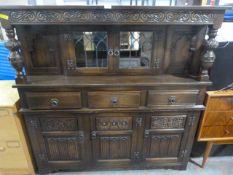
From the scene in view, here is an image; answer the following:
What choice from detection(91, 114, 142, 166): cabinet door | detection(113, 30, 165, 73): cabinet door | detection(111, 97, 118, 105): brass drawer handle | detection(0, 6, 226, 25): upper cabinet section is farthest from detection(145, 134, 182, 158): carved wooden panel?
detection(0, 6, 226, 25): upper cabinet section

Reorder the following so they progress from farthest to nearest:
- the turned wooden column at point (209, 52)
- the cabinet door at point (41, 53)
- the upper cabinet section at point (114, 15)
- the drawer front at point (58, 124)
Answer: the drawer front at point (58, 124) → the cabinet door at point (41, 53) → the turned wooden column at point (209, 52) → the upper cabinet section at point (114, 15)

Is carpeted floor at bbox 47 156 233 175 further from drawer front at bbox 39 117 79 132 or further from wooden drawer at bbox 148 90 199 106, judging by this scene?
wooden drawer at bbox 148 90 199 106

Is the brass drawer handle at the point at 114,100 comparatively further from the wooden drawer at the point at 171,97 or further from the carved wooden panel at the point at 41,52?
the carved wooden panel at the point at 41,52

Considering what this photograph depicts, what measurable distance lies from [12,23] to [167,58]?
1.11m

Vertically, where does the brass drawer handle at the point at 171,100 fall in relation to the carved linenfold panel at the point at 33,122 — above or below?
above

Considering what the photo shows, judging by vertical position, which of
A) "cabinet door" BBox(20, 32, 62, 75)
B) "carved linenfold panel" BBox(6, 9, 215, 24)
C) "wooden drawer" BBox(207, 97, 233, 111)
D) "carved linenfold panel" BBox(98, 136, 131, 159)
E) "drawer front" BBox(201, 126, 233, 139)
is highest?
"carved linenfold panel" BBox(6, 9, 215, 24)

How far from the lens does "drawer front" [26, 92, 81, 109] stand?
1.36 metres

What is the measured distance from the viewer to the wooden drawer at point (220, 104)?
1.48 metres

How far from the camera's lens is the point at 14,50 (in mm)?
1223

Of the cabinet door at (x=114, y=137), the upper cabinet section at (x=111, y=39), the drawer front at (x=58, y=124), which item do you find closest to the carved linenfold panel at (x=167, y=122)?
the cabinet door at (x=114, y=137)

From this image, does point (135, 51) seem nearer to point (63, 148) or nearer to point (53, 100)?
point (53, 100)

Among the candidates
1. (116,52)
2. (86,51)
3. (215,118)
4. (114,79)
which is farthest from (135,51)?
(215,118)

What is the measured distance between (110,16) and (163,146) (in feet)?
3.81

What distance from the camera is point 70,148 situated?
1.59m
